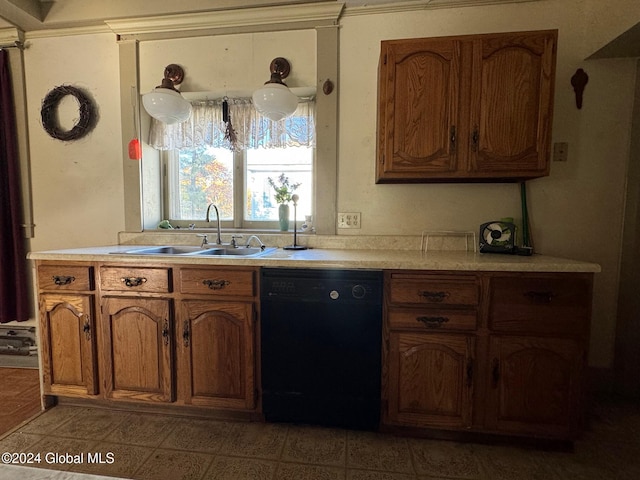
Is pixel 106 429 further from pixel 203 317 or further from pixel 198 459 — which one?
pixel 203 317

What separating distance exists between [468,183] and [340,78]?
3.56 ft

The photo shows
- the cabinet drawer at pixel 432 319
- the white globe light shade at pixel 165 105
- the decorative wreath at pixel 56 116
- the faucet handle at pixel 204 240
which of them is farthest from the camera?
the decorative wreath at pixel 56 116

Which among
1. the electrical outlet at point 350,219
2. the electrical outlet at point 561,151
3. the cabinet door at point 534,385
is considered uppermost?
the electrical outlet at point 561,151

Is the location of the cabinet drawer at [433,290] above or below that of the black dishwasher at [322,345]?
above

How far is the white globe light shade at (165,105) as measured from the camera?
1.83m

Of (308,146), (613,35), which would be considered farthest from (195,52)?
(613,35)

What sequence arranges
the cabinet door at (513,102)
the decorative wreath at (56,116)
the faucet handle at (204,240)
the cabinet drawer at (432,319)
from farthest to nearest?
1. the decorative wreath at (56,116)
2. the faucet handle at (204,240)
3. the cabinet door at (513,102)
4. the cabinet drawer at (432,319)

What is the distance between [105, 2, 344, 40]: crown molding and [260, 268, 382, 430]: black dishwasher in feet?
5.47

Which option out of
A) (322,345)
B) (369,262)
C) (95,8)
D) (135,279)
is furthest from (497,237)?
(95,8)

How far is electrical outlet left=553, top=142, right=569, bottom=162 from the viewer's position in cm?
188

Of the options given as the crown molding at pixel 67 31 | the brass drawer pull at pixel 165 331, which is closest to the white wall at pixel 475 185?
the crown molding at pixel 67 31

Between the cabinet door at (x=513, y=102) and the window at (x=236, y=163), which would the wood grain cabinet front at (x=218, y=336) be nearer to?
the window at (x=236, y=163)

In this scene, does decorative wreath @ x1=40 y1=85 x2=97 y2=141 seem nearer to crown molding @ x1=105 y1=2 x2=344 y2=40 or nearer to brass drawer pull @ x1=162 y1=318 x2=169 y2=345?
crown molding @ x1=105 y1=2 x2=344 y2=40

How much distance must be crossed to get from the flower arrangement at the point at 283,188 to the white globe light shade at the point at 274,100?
0.53 metres
